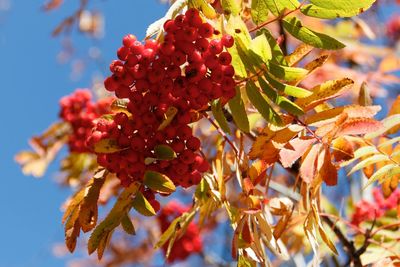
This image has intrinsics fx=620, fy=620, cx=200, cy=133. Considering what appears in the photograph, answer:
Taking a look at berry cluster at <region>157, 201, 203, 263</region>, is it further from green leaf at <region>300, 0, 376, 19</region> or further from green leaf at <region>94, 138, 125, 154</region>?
green leaf at <region>300, 0, 376, 19</region>

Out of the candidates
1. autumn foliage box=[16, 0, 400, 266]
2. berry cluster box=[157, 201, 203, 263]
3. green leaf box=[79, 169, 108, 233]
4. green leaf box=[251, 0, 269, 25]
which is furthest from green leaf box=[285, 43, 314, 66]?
berry cluster box=[157, 201, 203, 263]

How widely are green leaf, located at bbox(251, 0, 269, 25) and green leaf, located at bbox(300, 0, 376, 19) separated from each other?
8 centimetres

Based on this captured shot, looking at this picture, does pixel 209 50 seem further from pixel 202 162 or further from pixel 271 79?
pixel 202 162

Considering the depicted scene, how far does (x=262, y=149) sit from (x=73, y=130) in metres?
1.56

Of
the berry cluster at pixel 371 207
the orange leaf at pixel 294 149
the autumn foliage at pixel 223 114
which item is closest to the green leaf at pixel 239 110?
the autumn foliage at pixel 223 114

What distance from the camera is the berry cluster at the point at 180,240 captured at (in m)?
3.72

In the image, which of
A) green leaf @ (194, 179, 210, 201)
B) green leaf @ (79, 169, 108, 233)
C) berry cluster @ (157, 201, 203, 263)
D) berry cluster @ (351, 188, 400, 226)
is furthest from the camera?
berry cluster @ (157, 201, 203, 263)

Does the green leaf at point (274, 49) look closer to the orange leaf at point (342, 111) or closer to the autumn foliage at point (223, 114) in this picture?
the autumn foliage at point (223, 114)

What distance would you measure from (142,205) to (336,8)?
2.02 feet

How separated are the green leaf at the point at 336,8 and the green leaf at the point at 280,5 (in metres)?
0.03

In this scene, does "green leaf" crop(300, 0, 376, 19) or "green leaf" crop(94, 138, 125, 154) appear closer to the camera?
"green leaf" crop(300, 0, 376, 19)

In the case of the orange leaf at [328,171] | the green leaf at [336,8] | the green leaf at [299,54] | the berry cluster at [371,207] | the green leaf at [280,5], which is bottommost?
the berry cluster at [371,207]

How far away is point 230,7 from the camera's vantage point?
1.38 meters

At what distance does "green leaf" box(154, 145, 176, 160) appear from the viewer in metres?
1.37
